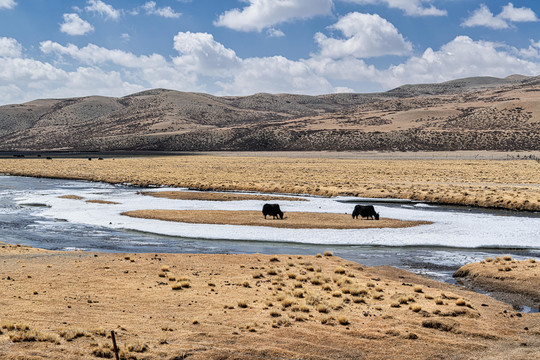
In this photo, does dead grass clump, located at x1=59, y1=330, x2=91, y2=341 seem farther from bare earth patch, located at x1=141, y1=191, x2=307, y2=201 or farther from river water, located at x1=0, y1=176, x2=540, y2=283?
bare earth patch, located at x1=141, y1=191, x2=307, y2=201

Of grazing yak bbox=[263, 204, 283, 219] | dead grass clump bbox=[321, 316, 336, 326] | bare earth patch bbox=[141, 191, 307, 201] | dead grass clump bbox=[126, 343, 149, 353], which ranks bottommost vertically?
dead grass clump bbox=[321, 316, 336, 326]

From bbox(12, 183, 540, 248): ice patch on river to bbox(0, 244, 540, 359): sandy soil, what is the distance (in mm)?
7150

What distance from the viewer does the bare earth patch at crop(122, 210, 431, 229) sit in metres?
30.9

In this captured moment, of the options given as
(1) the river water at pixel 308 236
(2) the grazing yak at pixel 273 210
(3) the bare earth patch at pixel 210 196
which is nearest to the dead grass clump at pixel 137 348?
(1) the river water at pixel 308 236

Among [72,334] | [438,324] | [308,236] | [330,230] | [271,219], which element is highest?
[271,219]

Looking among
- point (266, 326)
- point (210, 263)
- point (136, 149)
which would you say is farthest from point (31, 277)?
point (136, 149)

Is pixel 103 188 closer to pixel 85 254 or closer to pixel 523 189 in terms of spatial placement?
pixel 85 254

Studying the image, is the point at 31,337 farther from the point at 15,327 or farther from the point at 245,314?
the point at 245,314

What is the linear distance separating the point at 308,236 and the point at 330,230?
1.95 meters

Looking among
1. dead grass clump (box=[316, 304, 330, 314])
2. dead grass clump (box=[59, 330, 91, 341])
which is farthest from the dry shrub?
dead grass clump (box=[59, 330, 91, 341])

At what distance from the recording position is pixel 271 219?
108ft

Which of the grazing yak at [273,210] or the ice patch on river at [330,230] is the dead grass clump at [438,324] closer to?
the ice patch on river at [330,230]

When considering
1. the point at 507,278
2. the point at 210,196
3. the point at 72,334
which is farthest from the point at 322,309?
the point at 210,196

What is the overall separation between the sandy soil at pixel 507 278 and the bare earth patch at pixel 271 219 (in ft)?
34.2
